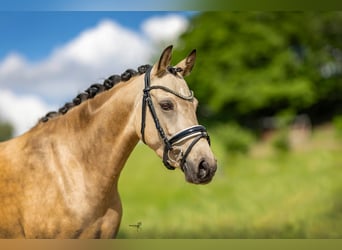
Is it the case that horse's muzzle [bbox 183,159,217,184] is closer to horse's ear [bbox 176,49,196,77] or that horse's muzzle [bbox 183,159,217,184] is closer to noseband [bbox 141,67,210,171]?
noseband [bbox 141,67,210,171]

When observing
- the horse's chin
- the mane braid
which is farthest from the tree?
the horse's chin

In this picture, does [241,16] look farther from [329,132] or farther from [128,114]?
[128,114]

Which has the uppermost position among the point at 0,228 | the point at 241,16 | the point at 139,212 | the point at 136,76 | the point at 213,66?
the point at 241,16

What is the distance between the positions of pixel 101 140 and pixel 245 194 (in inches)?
373

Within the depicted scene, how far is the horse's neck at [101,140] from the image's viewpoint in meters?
2.95

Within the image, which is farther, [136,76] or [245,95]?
[245,95]

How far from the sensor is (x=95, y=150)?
9.82 feet

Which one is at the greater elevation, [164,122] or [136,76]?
[136,76]

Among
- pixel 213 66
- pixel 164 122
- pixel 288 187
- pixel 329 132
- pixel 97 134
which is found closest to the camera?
pixel 164 122

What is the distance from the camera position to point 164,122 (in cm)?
280

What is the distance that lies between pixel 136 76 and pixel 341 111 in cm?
1753

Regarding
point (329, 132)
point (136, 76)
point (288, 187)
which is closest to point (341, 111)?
point (329, 132)

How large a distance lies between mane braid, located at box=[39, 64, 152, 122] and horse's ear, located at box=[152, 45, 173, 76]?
183mm

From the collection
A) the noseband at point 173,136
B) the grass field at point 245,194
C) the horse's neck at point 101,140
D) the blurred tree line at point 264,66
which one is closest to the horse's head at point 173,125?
the noseband at point 173,136
